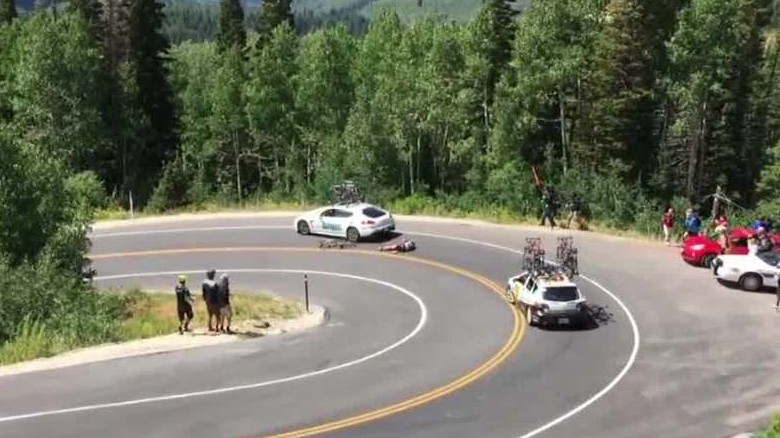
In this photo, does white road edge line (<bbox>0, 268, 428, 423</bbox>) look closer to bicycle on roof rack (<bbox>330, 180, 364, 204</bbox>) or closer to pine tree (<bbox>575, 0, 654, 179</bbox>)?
bicycle on roof rack (<bbox>330, 180, 364, 204</bbox>)

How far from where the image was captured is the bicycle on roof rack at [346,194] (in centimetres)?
4548

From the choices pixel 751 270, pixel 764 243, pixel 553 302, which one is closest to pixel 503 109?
pixel 764 243

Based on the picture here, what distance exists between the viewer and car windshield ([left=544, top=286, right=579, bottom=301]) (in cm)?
2666

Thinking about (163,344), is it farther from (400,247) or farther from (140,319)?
(400,247)

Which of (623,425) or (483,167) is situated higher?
(483,167)

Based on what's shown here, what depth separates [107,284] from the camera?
3497 cm

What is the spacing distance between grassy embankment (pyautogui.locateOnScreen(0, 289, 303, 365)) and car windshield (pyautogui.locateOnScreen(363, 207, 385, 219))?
7573mm

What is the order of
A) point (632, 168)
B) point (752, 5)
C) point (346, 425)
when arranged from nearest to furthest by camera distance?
point (346, 425)
point (632, 168)
point (752, 5)

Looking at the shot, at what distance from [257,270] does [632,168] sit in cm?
2060

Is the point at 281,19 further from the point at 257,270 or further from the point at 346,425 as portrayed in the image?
the point at 346,425

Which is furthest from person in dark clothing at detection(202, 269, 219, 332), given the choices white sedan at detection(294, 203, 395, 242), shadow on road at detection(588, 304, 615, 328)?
white sedan at detection(294, 203, 395, 242)

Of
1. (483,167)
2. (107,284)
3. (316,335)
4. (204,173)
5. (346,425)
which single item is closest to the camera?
(346,425)

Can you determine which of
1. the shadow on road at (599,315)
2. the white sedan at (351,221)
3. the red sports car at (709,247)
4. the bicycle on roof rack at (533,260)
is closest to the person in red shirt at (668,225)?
the red sports car at (709,247)

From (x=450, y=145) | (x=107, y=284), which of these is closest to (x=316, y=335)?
(x=107, y=284)
